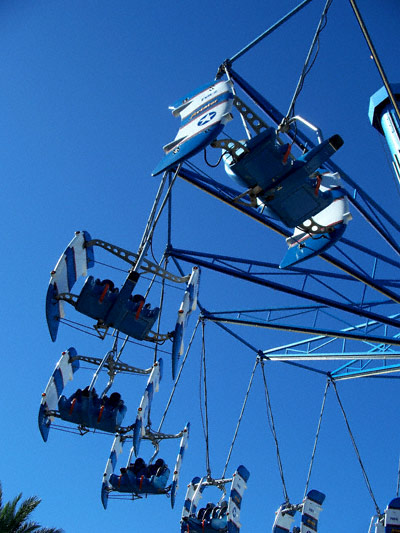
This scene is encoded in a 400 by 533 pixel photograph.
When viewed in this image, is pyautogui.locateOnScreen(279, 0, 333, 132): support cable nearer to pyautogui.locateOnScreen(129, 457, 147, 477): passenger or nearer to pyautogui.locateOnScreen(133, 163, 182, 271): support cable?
pyautogui.locateOnScreen(133, 163, 182, 271): support cable

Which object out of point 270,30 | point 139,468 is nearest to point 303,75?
point 270,30

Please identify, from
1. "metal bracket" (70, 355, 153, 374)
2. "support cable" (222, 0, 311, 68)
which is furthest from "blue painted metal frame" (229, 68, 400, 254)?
"metal bracket" (70, 355, 153, 374)

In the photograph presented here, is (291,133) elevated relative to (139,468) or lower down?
elevated

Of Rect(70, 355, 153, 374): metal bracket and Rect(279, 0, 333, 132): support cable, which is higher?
Rect(279, 0, 333, 132): support cable

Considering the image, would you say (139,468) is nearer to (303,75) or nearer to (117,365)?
(117,365)

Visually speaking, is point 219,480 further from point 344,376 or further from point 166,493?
point 344,376

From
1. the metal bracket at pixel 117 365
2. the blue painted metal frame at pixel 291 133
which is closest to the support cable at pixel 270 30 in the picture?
the blue painted metal frame at pixel 291 133

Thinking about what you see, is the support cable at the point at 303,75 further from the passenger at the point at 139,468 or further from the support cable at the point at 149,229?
the passenger at the point at 139,468

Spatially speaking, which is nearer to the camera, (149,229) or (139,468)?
(149,229)

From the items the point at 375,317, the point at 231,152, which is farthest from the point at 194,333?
the point at 231,152

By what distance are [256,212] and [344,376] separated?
11.6 m

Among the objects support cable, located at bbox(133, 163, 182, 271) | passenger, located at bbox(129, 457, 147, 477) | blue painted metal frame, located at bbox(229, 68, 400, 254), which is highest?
blue painted metal frame, located at bbox(229, 68, 400, 254)

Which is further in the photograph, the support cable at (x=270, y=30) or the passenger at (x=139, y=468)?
the passenger at (x=139, y=468)

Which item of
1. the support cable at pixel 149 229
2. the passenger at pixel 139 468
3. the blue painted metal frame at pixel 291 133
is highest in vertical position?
the blue painted metal frame at pixel 291 133
